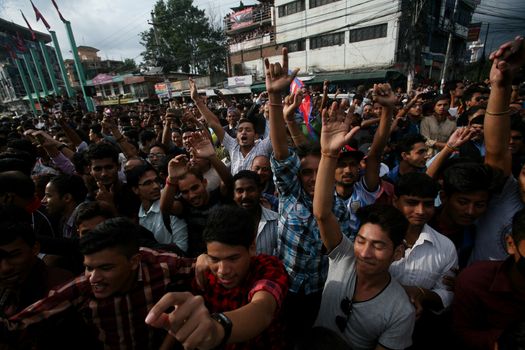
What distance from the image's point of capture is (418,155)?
9.71ft

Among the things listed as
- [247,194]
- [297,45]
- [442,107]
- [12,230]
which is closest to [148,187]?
[247,194]

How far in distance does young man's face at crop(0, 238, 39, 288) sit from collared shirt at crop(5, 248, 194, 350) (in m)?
0.27

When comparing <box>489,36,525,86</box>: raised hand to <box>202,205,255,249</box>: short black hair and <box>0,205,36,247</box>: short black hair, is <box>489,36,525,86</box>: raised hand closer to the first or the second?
<box>202,205,255,249</box>: short black hair

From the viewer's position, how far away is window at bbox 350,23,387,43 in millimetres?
20500

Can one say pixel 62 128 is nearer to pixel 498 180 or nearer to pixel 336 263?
pixel 336 263

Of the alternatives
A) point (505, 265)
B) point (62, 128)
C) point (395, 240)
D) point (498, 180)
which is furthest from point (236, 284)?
point (62, 128)

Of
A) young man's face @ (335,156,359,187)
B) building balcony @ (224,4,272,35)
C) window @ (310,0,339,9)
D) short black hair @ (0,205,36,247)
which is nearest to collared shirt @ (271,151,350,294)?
young man's face @ (335,156,359,187)

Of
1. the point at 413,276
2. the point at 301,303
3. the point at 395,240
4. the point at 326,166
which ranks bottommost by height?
the point at 301,303

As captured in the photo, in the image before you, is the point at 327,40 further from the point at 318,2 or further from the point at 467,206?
the point at 467,206

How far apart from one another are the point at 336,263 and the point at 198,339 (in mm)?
1129

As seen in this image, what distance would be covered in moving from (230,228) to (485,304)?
4.75 feet

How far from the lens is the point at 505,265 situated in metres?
1.42

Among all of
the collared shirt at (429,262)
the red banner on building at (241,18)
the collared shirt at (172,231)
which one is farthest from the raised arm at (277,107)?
the red banner on building at (241,18)

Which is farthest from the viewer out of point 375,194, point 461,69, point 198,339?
point 461,69
